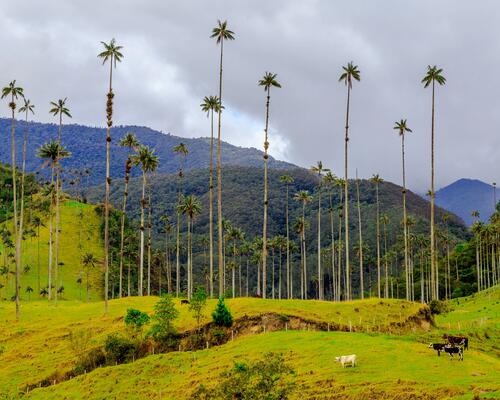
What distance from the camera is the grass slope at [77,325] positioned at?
7350cm

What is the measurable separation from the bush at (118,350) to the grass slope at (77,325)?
488cm

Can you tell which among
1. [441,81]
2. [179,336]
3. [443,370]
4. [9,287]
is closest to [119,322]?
[179,336]

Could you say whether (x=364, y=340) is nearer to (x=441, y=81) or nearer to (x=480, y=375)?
(x=480, y=375)

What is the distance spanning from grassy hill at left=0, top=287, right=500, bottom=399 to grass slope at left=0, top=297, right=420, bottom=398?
0.52 ft

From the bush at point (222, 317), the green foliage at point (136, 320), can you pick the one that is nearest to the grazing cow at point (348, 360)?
the bush at point (222, 317)

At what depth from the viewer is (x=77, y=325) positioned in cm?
8919

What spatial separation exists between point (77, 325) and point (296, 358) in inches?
1850

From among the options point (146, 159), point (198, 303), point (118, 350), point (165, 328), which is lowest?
point (118, 350)

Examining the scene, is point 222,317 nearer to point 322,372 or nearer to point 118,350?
point 118,350

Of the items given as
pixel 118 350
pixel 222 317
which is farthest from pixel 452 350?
pixel 118 350

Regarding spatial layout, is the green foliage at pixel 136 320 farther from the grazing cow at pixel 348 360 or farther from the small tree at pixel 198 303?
the grazing cow at pixel 348 360

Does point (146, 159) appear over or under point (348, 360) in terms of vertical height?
over

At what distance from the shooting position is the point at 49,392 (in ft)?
212

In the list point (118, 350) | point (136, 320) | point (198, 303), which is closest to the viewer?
point (118, 350)
